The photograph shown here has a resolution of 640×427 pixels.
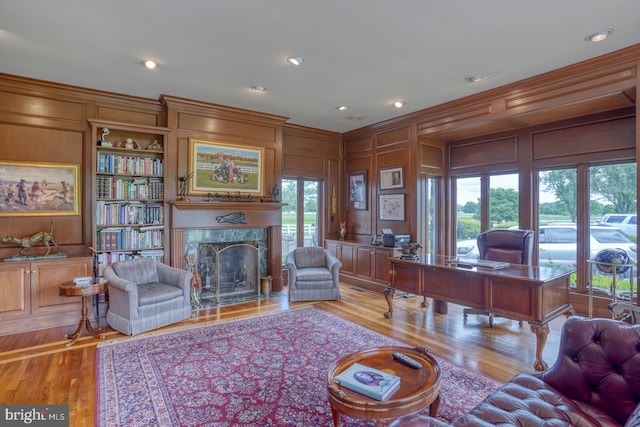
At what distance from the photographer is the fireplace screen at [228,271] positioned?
16.5 ft

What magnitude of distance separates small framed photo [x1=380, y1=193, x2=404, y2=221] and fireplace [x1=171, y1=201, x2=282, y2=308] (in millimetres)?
1909

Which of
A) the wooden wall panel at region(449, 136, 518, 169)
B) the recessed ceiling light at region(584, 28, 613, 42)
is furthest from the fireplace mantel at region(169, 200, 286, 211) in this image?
the recessed ceiling light at region(584, 28, 613, 42)

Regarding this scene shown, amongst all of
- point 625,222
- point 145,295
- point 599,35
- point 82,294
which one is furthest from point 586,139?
point 82,294

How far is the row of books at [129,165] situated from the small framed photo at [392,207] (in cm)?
371

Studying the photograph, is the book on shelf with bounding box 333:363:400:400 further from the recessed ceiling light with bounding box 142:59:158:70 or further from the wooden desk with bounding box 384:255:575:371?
the recessed ceiling light with bounding box 142:59:158:70

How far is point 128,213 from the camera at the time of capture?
447cm

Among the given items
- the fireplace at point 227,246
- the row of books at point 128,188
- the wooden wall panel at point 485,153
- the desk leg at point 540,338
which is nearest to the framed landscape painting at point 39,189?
the row of books at point 128,188

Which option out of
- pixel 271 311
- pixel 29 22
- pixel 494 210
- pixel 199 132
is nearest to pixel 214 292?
pixel 271 311

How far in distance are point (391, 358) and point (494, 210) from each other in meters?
4.07

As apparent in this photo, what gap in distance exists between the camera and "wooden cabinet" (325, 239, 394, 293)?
5504 millimetres

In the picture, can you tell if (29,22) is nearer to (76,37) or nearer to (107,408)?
(76,37)

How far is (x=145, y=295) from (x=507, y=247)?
13.7 ft

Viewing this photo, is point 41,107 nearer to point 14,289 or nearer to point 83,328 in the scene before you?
point 14,289

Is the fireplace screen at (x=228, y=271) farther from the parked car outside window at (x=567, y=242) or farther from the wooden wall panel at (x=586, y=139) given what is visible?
the wooden wall panel at (x=586, y=139)
